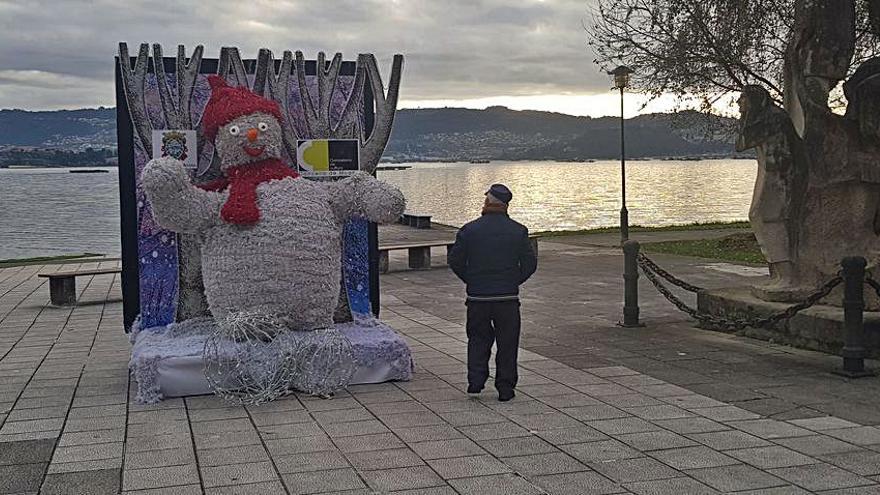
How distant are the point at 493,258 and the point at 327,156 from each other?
2.81 metres

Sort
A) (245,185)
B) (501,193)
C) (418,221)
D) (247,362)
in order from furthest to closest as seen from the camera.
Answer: (418,221) → (245,185) → (247,362) → (501,193)

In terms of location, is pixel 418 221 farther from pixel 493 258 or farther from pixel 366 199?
pixel 493 258

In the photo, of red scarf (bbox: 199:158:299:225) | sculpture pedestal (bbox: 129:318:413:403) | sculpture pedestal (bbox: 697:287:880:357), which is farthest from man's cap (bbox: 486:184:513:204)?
sculpture pedestal (bbox: 697:287:880:357)

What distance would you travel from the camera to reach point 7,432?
735 centimetres

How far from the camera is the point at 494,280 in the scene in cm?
792

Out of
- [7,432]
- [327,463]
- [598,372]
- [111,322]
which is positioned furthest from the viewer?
[111,322]

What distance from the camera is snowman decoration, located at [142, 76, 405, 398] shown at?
850cm

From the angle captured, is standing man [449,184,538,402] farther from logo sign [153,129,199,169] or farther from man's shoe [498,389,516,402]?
logo sign [153,129,199,169]

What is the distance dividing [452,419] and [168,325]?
140 inches

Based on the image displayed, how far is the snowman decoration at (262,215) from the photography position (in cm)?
850

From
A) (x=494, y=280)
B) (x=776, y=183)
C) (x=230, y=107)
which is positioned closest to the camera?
(x=494, y=280)

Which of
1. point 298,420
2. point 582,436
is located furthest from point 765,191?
point 298,420

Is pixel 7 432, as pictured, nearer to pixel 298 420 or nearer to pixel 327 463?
pixel 298 420

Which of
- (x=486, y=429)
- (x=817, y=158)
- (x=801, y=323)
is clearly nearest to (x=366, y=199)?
(x=486, y=429)
